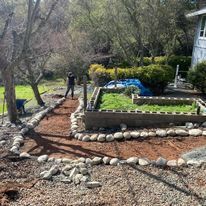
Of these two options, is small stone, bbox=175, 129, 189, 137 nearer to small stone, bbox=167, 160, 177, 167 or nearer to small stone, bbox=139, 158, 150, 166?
small stone, bbox=167, 160, 177, 167

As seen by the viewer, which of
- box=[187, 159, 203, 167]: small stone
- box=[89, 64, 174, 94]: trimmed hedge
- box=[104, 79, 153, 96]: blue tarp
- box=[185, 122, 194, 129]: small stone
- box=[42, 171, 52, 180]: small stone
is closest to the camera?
box=[42, 171, 52, 180]: small stone

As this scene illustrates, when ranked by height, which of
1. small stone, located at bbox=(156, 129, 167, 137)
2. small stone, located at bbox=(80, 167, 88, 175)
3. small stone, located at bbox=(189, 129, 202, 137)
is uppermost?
small stone, located at bbox=(189, 129, 202, 137)

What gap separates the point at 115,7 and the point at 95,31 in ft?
16.9

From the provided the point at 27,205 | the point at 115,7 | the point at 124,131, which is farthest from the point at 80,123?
the point at 115,7

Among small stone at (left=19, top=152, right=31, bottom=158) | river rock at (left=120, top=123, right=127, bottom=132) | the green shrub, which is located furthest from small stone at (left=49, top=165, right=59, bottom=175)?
the green shrub

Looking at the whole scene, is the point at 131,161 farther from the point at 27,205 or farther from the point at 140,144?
the point at 27,205

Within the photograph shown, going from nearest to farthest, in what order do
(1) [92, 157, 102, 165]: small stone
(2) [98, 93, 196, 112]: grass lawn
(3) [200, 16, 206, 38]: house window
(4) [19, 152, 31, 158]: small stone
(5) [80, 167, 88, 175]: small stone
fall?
(5) [80, 167, 88, 175]: small stone, (1) [92, 157, 102, 165]: small stone, (4) [19, 152, 31, 158]: small stone, (2) [98, 93, 196, 112]: grass lawn, (3) [200, 16, 206, 38]: house window

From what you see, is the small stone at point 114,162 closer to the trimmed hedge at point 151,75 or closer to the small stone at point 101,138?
the small stone at point 101,138

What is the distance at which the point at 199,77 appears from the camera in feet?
51.1

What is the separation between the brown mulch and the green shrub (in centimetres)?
745

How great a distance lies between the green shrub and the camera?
15418 mm

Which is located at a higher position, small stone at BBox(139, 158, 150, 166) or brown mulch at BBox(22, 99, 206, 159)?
small stone at BBox(139, 158, 150, 166)

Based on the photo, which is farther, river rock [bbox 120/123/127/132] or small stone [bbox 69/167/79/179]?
river rock [bbox 120/123/127/132]

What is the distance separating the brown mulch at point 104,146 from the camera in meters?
7.81
